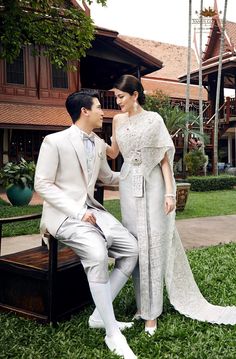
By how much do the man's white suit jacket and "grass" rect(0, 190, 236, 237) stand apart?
10.7 feet

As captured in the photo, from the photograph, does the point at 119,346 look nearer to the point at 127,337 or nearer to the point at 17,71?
the point at 127,337

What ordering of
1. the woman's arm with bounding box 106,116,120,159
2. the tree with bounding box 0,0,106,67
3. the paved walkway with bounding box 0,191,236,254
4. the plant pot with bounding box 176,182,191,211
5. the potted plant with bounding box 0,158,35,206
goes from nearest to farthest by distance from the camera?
1. the woman's arm with bounding box 106,116,120,159
2. the paved walkway with bounding box 0,191,236,254
3. the tree with bounding box 0,0,106,67
4. the plant pot with bounding box 176,182,191,211
5. the potted plant with bounding box 0,158,35,206

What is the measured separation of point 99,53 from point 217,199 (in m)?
6.77

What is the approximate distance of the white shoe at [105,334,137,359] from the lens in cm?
222

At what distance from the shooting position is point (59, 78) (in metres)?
13.8

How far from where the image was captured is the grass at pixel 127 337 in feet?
7.47

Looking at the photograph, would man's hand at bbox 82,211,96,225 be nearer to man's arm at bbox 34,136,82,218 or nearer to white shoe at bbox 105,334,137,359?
man's arm at bbox 34,136,82,218

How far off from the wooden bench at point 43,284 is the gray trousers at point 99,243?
151 millimetres

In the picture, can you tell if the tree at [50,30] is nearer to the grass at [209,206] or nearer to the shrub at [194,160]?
the grass at [209,206]

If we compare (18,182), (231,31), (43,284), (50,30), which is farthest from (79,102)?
(231,31)

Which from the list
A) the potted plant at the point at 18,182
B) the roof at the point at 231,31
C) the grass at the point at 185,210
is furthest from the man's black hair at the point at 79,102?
the roof at the point at 231,31

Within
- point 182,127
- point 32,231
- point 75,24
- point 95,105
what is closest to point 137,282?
point 95,105

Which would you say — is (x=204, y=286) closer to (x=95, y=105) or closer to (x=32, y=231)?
(x=95, y=105)

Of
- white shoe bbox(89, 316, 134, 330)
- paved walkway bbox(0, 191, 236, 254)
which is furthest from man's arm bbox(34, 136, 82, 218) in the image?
paved walkway bbox(0, 191, 236, 254)
